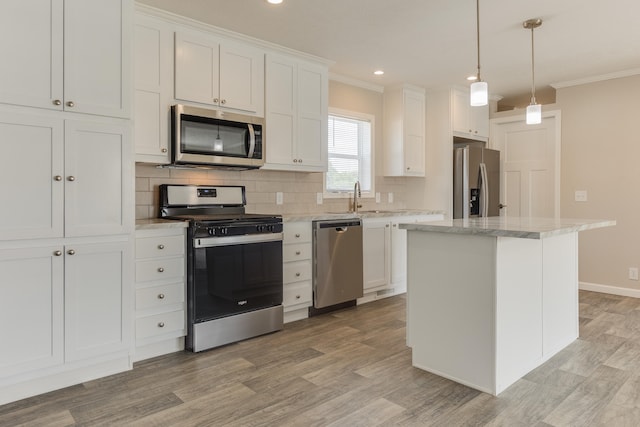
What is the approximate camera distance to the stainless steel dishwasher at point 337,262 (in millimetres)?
3820

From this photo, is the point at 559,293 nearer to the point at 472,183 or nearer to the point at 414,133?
the point at 472,183

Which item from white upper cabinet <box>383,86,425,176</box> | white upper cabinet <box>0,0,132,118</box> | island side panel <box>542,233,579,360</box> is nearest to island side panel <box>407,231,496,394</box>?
island side panel <box>542,233,579,360</box>

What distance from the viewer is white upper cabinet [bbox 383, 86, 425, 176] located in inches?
199

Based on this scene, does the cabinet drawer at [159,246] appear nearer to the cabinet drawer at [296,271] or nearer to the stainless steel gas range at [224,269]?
the stainless steel gas range at [224,269]

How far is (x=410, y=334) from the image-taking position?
8.96ft

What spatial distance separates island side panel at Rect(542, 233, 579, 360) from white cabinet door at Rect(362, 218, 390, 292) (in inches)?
70.1

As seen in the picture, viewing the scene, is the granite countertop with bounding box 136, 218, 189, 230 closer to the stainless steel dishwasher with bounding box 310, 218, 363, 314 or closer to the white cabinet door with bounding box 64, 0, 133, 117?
the white cabinet door with bounding box 64, 0, 133, 117

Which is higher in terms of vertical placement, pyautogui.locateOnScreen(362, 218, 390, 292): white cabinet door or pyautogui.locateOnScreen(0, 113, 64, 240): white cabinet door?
pyautogui.locateOnScreen(0, 113, 64, 240): white cabinet door

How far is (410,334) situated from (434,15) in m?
2.29

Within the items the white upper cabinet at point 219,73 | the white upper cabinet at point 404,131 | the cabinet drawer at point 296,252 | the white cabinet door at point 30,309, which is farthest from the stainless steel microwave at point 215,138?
the white upper cabinet at point 404,131

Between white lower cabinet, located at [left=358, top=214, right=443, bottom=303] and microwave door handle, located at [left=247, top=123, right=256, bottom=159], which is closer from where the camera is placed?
microwave door handle, located at [left=247, top=123, right=256, bottom=159]

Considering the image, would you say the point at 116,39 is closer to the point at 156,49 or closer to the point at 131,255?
the point at 156,49

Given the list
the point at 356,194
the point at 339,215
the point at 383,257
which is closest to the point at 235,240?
the point at 339,215

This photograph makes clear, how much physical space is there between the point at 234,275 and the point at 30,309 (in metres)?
1.26
